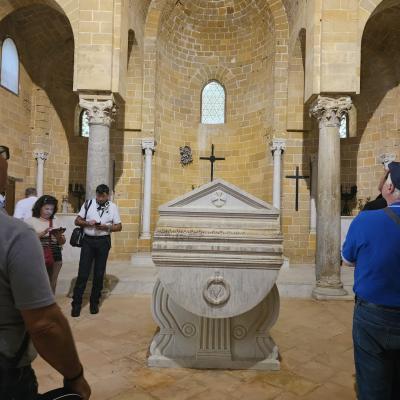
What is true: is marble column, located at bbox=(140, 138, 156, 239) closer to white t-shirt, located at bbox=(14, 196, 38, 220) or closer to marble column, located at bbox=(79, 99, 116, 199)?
marble column, located at bbox=(79, 99, 116, 199)

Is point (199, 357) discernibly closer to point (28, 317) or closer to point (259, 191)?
point (28, 317)

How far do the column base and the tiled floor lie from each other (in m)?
1.18

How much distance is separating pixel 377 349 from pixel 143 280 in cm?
498

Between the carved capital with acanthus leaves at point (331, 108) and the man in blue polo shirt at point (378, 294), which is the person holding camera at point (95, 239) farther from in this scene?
the carved capital with acanthus leaves at point (331, 108)

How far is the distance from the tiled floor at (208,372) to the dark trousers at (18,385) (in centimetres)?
161

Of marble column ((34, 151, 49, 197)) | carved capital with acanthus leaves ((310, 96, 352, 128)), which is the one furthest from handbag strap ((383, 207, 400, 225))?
marble column ((34, 151, 49, 197))

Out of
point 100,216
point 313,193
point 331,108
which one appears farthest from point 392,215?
point 313,193

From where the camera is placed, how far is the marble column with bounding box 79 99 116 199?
6.37 m

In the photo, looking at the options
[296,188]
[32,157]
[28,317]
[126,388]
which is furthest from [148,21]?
[28,317]

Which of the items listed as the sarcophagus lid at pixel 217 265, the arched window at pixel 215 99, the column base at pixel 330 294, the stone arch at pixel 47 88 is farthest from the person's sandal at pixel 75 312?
the arched window at pixel 215 99

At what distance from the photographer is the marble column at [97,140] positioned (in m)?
6.37

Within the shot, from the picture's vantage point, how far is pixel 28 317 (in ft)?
3.92

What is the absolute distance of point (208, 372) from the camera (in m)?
3.17

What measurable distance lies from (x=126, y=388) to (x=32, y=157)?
9011mm
